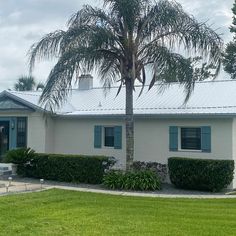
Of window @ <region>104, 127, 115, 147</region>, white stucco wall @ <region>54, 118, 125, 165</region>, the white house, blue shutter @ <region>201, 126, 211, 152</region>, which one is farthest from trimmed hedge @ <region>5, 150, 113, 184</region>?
blue shutter @ <region>201, 126, 211, 152</region>

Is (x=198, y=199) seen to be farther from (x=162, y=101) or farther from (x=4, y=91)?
(x=4, y=91)

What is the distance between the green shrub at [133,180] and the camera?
15.3 meters

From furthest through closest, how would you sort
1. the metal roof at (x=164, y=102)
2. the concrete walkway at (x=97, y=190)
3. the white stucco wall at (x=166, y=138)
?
1. the metal roof at (x=164, y=102)
2. the white stucco wall at (x=166, y=138)
3. the concrete walkway at (x=97, y=190)

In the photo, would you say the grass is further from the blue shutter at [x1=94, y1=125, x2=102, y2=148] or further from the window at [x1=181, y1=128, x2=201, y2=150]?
the blue shutter at [x1=94, y1=125, x2=102, y2=148]

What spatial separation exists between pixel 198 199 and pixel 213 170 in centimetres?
206

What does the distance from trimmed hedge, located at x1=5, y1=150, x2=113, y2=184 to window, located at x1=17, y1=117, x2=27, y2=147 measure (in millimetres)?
2853

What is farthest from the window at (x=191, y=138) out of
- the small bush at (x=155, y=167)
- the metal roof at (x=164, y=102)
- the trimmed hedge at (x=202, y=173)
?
the trimmed hedge at (x=202, y=173)

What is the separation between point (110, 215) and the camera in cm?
1038

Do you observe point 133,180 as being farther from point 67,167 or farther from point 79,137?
point 79,137

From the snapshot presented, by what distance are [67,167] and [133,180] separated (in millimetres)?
3200

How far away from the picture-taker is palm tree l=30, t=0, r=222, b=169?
612 inches

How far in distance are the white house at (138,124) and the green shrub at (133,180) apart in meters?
2.35

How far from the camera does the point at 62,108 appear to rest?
69.3 ft

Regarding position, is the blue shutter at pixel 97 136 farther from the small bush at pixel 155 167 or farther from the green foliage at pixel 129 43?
the green foliage at pixel 129 43
